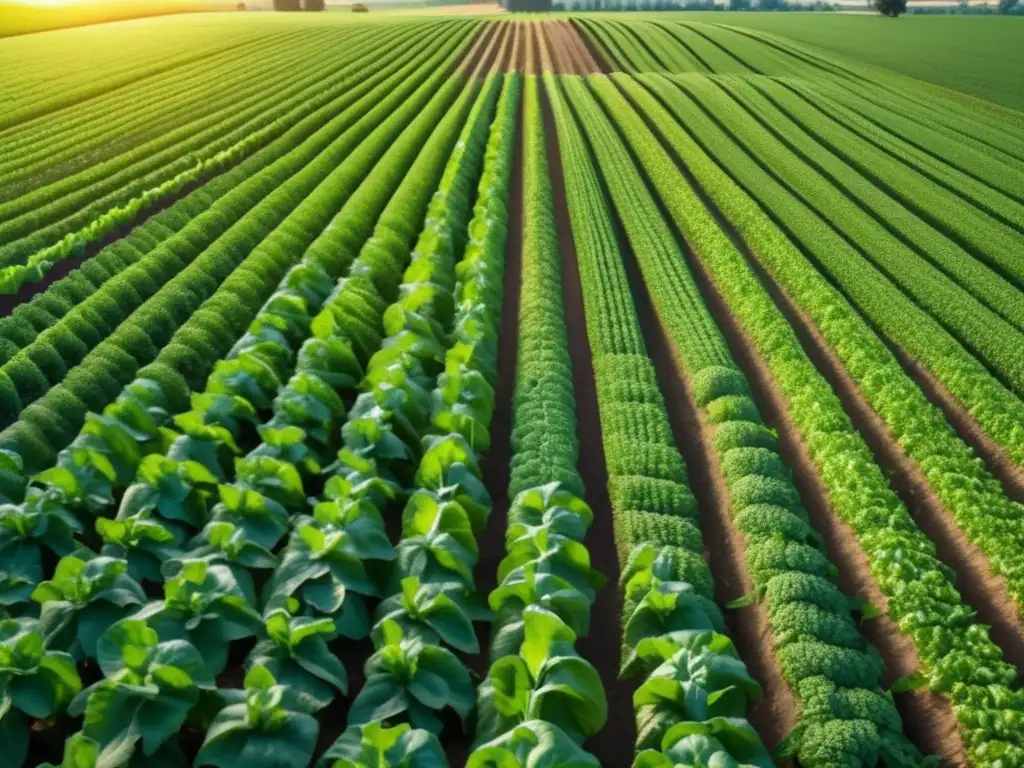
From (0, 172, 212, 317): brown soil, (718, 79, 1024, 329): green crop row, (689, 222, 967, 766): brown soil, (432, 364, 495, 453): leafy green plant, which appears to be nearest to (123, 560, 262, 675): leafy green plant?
(432, 364, 495, 453): leafy green plant

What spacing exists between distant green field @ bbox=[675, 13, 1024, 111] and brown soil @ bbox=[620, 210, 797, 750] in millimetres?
28546

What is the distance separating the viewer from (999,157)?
878 inches

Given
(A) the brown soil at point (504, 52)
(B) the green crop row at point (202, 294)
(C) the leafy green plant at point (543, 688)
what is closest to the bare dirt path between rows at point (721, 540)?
(C) the leafy green plant at point (543, 688)

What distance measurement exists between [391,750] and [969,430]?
27.2ft

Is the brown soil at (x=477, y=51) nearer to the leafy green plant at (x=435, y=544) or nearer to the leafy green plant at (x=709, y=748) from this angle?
the leafy green plant at (x=435, y=544)

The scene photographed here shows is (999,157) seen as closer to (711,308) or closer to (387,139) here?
(711,308)

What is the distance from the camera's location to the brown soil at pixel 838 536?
20.5 feet

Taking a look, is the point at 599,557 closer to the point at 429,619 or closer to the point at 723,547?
the point at 723,547

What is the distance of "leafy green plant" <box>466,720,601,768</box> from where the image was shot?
4711 millimetres

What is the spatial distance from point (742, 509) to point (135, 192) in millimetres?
15682

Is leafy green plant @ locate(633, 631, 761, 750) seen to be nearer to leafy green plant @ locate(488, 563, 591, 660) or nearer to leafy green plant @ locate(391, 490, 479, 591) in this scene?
leafy green plant @ locate(488, 563, 591, 660)

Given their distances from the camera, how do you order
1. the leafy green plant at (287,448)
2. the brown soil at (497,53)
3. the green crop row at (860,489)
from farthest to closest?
the brown soil at (497,53), the leafy green plant at (287,448), the green crop row at (860,489)

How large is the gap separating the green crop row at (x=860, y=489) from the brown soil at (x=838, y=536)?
0.10 metres

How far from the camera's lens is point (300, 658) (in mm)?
5719
